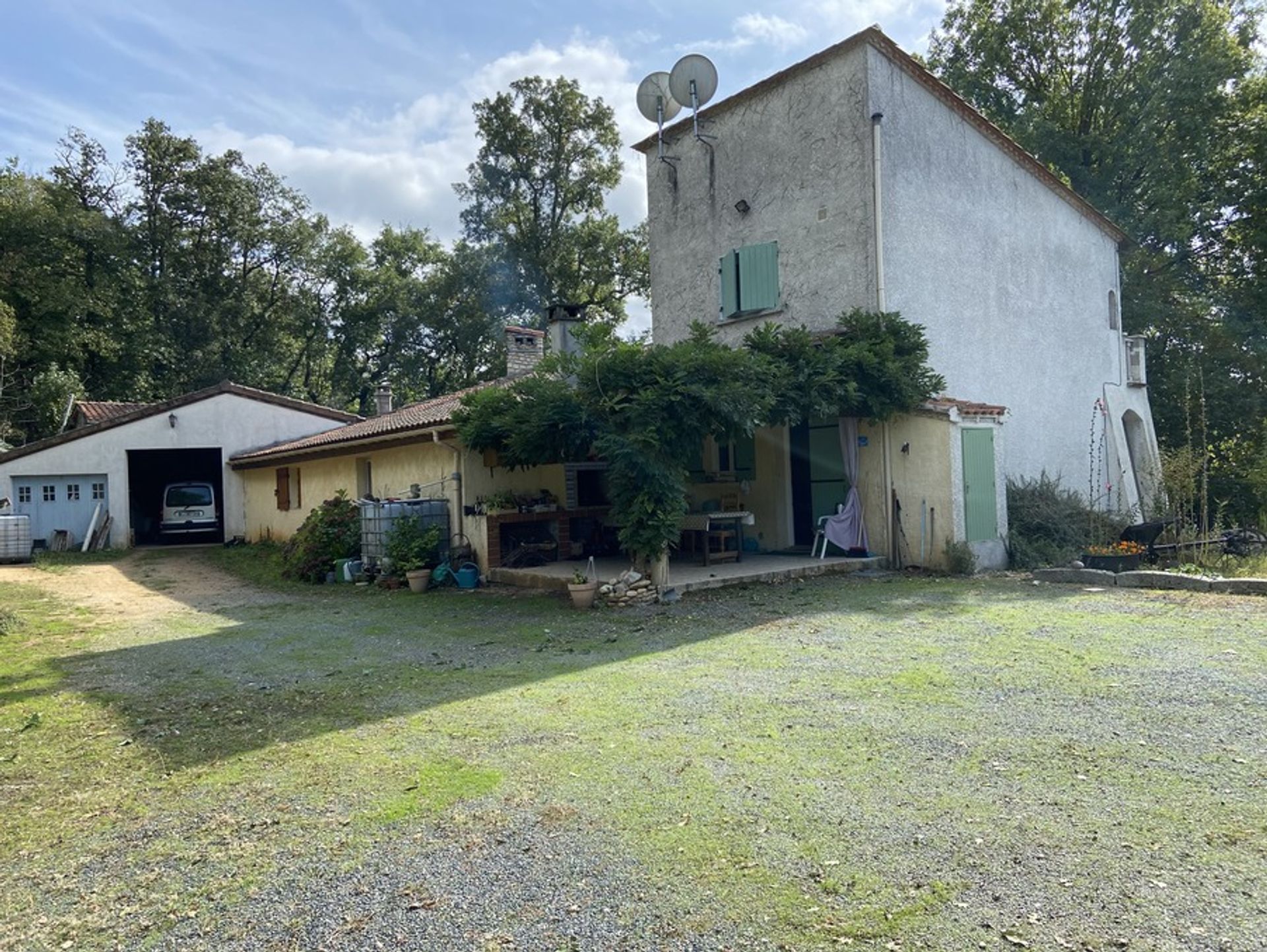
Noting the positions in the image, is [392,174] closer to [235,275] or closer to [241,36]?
[235,275]

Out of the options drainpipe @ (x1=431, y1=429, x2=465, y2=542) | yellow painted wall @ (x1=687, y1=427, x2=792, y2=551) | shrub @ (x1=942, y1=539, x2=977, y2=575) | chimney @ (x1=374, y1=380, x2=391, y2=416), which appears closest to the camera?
shrub @ (x1=942, y1=539, x2=977, y2=575)

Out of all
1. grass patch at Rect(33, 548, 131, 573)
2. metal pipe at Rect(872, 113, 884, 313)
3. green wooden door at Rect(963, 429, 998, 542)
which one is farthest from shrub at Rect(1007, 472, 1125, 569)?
grass patch at Rect(33, 548, 131, 573)

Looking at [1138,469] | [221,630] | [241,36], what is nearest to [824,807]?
[221,630]

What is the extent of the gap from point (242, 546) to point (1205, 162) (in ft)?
87.4

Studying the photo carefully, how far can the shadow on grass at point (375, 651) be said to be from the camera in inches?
205

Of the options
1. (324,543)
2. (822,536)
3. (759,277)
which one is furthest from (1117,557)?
(324,543)

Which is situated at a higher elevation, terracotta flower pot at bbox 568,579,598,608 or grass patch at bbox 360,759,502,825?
terracotta flower pot at bbox 568,579,598,608

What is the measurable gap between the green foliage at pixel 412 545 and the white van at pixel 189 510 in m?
11.4

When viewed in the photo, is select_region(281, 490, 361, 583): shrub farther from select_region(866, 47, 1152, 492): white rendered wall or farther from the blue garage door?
select_region(866, 47, 1152, 492): white rendered wall

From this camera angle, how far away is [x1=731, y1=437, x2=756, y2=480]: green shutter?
13828 mm

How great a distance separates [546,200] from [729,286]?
59.8ft

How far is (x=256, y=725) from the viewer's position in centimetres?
498

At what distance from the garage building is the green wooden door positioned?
659 inches

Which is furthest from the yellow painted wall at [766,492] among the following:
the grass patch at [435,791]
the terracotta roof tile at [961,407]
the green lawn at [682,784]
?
the grass patch at [435,791]
